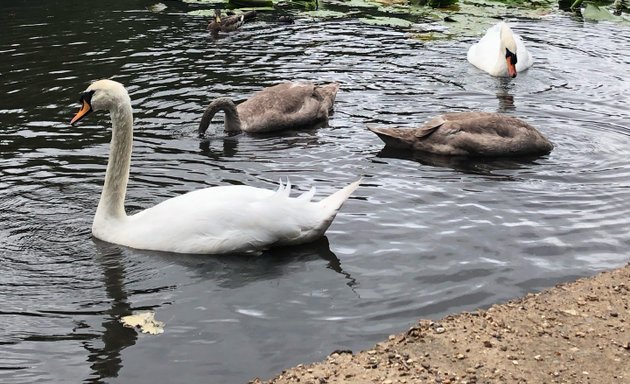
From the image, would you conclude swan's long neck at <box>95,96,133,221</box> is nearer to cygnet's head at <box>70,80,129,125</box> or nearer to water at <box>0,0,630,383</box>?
cygnet's head at <box>70,80,129,125</box>

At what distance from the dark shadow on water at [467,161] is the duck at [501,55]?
4.64m

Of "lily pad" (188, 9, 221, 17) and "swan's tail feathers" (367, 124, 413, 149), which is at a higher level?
"lily pad" (188, 9, 221, 17)

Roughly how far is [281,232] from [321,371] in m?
2.38

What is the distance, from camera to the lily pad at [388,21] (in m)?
20.9

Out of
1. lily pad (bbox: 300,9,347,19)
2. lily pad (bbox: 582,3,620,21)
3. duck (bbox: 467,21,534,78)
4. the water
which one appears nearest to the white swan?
the water

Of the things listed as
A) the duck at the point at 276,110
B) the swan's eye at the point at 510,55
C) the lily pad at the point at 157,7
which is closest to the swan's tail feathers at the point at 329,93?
the duck at the point at 276,110

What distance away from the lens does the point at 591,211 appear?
9.77 meters

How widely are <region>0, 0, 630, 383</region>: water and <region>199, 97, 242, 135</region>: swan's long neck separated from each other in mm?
277

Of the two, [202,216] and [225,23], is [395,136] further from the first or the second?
[225,23]

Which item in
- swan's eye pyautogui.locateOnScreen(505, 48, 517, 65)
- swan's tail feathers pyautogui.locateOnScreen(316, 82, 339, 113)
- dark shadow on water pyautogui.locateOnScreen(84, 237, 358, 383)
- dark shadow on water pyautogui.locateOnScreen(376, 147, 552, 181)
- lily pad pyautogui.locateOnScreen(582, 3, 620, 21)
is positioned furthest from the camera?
lily pad pyautogui.locateOnScreen(582, 3, 620, 21)

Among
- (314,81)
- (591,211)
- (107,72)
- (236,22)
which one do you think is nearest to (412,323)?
(591,211)

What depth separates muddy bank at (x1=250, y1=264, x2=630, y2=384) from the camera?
6223 mm

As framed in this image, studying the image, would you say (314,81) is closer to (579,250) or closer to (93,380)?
(579,250)

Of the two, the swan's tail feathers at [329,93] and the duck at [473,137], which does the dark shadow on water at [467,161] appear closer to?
the duck at [473,137]
